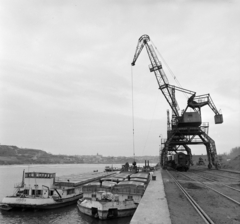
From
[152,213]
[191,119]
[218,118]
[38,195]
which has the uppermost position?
[218,118]

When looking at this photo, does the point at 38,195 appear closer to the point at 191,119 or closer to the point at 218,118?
the point at 191,119

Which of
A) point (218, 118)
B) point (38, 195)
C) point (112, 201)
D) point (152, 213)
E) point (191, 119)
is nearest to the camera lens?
point (152, 213)

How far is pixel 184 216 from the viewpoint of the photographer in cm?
1342

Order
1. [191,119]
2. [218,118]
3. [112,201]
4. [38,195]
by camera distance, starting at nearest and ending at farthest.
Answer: [112,201] → [38,195] → [191,119] → [218,118]

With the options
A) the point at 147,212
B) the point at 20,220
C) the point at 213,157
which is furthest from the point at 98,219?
the point at 213,157

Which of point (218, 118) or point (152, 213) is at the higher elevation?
point (218, 118)

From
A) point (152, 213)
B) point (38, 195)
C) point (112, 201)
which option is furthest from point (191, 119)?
point (152, 213)

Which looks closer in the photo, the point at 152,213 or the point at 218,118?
the point at 152,213

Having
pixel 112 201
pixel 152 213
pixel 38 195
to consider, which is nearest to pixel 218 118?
pixel 112 201

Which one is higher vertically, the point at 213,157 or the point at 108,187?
the point at 213,157

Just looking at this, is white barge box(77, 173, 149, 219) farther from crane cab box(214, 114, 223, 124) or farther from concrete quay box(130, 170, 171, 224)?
crane cab box(214, 114, 223, 124)

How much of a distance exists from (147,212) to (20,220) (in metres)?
17.6

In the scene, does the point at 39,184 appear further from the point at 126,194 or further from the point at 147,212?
the point at 147,212

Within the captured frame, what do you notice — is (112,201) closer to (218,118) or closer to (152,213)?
(152,213)
